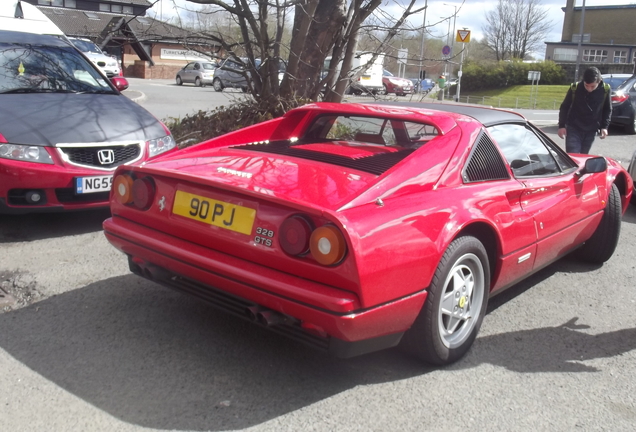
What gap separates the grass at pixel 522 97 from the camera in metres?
35.4

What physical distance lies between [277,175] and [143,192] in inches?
29.7

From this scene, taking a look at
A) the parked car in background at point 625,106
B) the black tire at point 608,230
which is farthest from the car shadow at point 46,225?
the parked car in background at point 625,106

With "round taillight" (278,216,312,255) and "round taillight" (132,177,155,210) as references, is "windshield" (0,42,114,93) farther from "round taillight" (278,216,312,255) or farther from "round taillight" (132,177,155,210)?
"round taillight" (278,216,312,255)

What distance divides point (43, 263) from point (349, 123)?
2.43 metres

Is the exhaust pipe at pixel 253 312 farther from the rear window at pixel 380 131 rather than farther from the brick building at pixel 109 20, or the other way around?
the brick building at pixel 109 20

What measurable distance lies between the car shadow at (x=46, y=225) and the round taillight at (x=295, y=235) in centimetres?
318

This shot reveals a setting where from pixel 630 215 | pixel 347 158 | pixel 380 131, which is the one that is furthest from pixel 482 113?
pixel 630 215

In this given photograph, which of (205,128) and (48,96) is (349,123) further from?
(205,128)

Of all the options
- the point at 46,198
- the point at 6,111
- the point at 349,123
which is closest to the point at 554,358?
the point at 349,123

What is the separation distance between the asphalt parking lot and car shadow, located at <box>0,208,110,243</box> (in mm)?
802

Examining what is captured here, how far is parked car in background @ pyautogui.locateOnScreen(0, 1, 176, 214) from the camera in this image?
4984mm

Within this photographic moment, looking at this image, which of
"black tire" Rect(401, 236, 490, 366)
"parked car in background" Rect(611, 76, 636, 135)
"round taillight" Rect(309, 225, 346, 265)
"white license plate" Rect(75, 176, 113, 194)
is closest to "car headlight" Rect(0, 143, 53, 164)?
"white license plate" Rect(75, 176, 113, 194)

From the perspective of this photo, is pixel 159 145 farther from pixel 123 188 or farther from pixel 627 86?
pixel 627 86

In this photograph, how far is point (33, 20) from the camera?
710 cm
